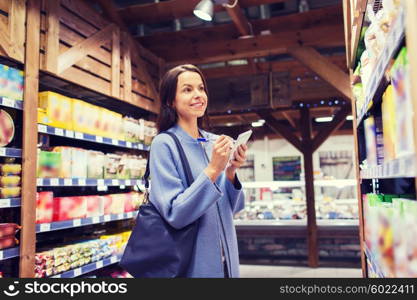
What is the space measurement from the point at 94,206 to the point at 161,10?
8.23 ft

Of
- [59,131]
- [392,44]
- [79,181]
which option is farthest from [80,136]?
[392,44]

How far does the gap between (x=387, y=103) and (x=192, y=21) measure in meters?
7.87

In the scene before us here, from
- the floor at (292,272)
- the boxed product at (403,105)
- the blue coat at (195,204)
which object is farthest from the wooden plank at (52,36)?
the floor at (292,272)

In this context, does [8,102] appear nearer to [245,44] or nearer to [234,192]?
[234,192]

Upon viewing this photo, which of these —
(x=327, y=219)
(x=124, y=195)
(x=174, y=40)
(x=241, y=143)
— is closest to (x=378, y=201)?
(x=241, y=143)

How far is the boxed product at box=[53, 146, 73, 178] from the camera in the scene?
10.7 ft

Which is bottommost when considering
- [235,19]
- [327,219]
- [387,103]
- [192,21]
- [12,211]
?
[327,219]

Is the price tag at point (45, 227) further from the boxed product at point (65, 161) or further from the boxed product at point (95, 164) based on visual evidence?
the boxed product at point (95, 164)

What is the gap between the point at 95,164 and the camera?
371 cm

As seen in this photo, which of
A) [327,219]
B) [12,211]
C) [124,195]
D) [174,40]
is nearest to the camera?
[12,211]

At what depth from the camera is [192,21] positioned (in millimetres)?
8680

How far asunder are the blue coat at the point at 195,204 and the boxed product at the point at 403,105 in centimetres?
68

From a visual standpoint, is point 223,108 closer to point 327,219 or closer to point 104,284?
point 327,219

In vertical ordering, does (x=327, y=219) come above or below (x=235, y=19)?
below
